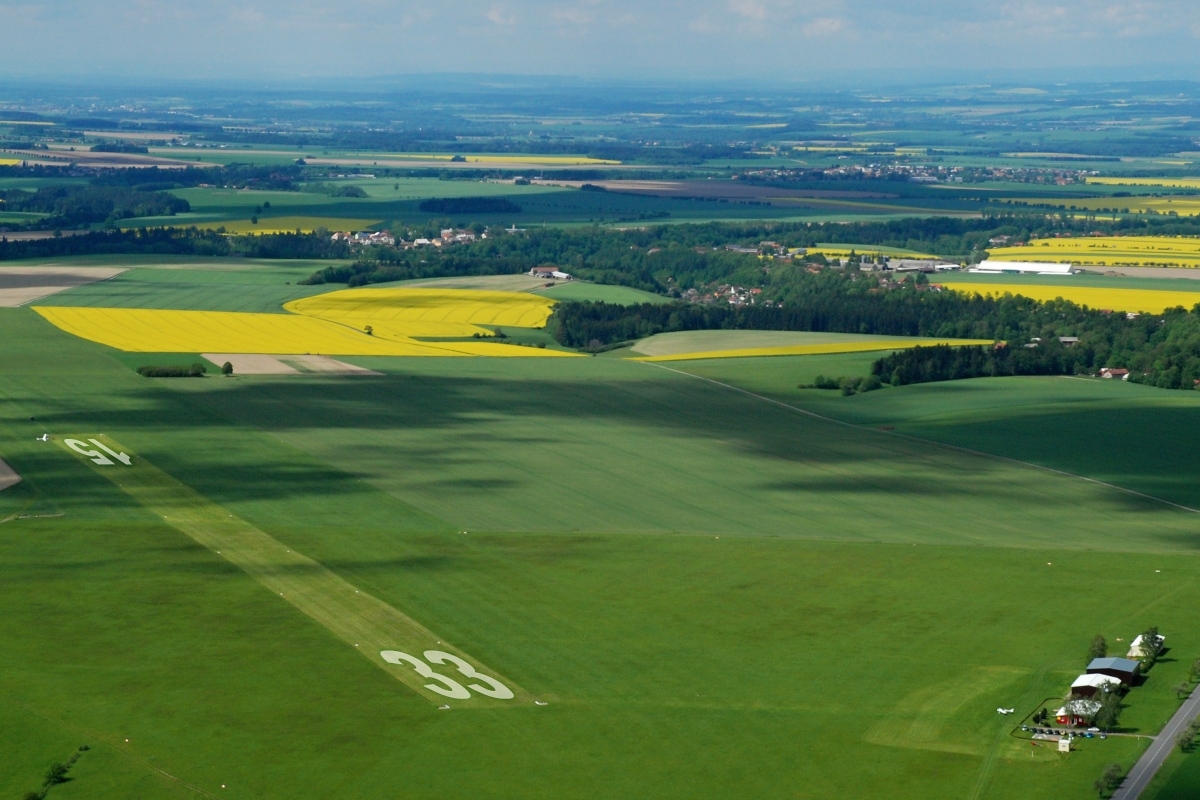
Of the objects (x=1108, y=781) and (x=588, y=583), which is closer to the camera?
(x=1108, y=781)

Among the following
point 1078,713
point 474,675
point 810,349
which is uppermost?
point 1078,713

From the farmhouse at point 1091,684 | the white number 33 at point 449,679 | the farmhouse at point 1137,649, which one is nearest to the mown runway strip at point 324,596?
the white number 33 at point 449,679

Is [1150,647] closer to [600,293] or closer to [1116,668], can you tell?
[1116,668]

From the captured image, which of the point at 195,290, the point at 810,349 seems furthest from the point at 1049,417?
the point at 195,290

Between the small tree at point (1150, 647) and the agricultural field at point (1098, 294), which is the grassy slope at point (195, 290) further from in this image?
the small tree at point (1150, 647)

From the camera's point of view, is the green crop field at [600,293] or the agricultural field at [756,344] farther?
Result: the green crop field at [600,293]

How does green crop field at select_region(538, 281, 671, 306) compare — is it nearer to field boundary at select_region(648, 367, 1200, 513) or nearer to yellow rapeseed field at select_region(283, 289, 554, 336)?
yellow rapeseed field at select_region(283, 289, 554, 336)

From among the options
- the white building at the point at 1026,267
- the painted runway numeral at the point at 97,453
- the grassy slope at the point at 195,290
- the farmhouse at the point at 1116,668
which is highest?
the farmhouse at the point at 1116,668
